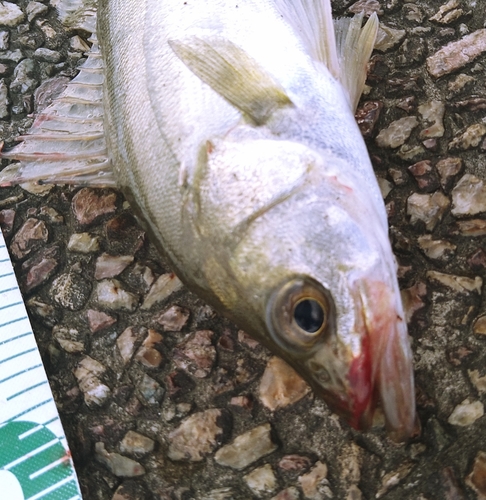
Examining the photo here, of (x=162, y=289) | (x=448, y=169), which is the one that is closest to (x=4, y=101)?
(x=162, y=289)

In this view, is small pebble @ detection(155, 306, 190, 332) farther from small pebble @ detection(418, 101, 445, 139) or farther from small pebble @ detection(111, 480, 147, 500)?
small pebble @ detection(418, 101, 445, 139)

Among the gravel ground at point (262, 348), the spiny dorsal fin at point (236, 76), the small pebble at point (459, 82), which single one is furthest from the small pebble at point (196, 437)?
the small pebble at point (459, 82)

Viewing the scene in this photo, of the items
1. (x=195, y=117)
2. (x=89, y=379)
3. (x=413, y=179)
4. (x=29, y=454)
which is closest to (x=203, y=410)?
(x=89, y=379)

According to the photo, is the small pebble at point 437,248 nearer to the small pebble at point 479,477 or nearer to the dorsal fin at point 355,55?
the dorsal fin at point 355,55

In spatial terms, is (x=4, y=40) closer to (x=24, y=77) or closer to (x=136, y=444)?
(x=24, y=77)

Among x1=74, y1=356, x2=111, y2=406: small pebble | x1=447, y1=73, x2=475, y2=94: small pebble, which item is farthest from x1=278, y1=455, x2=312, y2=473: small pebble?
x1=447, y1=73, x2=475, y2=94: small pebble

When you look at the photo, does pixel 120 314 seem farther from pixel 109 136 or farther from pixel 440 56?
pixel 440 56

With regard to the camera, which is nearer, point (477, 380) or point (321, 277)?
point (321, 277)
